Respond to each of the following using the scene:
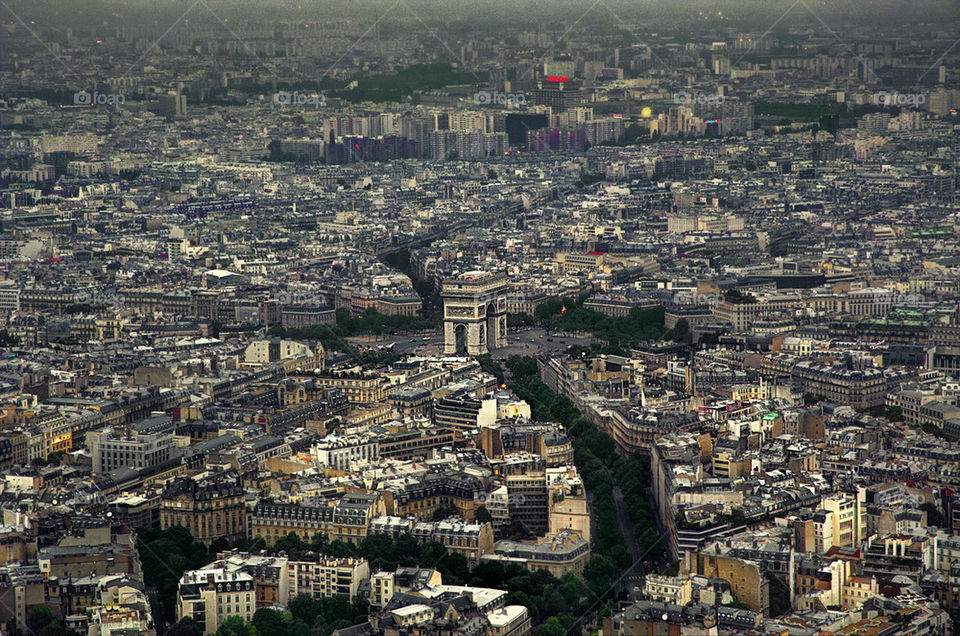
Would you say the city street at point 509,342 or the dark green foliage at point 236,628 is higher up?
the city street at point 509,342

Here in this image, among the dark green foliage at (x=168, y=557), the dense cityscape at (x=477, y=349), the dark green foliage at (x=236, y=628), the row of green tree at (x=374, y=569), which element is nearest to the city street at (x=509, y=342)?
the dense cityscape at (x=477, y=349)

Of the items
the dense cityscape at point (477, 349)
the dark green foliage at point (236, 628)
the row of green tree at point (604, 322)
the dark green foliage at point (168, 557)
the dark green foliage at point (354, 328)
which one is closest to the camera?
the dark green foliage at point (236, 628)

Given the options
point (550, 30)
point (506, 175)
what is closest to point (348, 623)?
point (506, 175)

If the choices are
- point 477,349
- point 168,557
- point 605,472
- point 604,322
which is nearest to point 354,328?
point 477,349

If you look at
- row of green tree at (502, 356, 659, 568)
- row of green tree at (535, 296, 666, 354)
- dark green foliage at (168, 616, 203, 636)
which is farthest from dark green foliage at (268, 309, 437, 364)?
dark green foliage at (168, 616, 203, 636)

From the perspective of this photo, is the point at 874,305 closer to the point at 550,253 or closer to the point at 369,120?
the point at 550,253

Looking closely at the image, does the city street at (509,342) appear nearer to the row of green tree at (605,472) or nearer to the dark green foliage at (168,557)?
the row of green tree at (605,472)

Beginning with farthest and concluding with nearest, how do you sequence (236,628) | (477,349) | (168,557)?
(477,349) < (168,557) < (236,628)

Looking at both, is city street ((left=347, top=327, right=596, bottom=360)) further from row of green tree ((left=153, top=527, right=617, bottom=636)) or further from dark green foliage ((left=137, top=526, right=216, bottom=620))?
row of green tree ((left=153, top=527, right=617, bottom=636))

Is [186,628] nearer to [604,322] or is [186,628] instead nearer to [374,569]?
[374,569]
